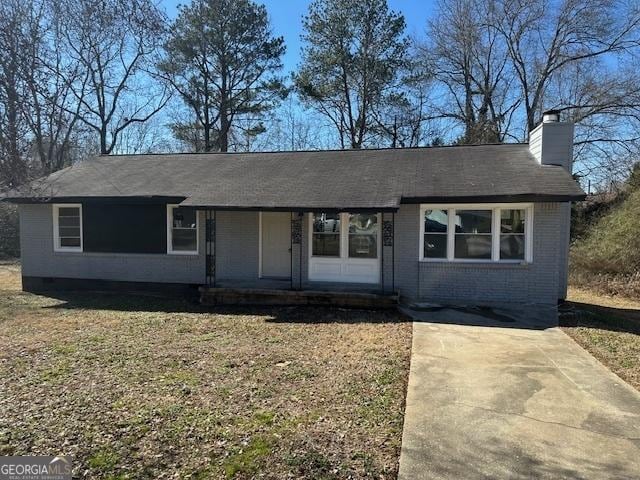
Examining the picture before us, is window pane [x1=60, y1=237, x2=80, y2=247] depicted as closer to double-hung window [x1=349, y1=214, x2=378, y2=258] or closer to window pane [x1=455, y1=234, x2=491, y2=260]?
double-hung window [x1=349, y1=214, x2=378, y2=258]

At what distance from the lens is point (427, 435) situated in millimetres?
4125

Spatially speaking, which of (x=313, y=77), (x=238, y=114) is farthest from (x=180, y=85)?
(x=313, y=77)

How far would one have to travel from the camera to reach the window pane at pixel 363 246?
11.2 m

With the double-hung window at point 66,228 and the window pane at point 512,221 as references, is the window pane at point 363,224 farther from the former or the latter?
the double-hung window at point 66,228

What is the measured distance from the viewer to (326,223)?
1152 centimetres

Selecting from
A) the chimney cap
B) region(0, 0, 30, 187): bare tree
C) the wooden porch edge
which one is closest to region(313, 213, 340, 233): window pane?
the wooden porch edge

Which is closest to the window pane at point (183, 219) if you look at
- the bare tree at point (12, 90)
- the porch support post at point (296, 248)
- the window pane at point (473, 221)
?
the porch support post at point (296, 248)

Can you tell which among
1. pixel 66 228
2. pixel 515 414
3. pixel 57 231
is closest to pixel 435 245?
pixel 515 414

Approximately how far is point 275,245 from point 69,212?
6.01 metres

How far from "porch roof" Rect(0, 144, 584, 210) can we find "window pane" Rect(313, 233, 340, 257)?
115 cm

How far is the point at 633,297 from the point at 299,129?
24.6 meters

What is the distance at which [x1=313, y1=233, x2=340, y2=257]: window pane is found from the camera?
11.4 metres

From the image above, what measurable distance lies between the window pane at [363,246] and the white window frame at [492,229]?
1140mm

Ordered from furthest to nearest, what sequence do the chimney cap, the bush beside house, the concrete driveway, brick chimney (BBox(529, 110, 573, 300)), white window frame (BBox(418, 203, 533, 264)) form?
1. the bush beside house
2. the chimney cap
3. brick chimney (BBox(529, 110, 573, 300))
4. white window frame (BBox(418, 203, 533, 264))
5. the concrete driveway
